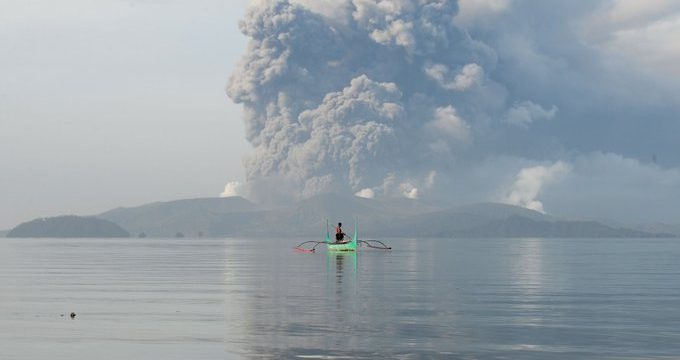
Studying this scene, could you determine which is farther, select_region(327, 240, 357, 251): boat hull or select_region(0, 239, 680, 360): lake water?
select_region(327, 240, 357, 251): boat hull

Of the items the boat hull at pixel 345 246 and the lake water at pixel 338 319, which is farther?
the boat hull at pixel 345 246

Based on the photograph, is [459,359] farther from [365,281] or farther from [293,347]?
[365,281]

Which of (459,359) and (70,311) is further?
(70,311)

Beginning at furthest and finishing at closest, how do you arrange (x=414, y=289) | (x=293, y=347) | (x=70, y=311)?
1. (x=414, y=289)
2. (x=70, y=311)
3. (x=293, y=347)

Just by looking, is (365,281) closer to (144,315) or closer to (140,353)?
(144,315)

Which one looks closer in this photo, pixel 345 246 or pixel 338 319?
pixel 338 319

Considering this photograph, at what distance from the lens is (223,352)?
33.0 meters

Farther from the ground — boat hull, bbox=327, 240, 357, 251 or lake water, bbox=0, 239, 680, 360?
boat hull, bbox=327, 240, 357, 251

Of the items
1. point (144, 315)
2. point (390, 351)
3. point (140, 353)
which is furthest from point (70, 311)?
point (390, 351)

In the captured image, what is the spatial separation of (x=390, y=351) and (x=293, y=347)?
11.1 ft

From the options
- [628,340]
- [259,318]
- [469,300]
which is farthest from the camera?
[469,300]

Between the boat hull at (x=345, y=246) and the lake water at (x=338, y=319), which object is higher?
the boat hull at (x=345, y=246)

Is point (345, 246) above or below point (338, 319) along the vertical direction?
above

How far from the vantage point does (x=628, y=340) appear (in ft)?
120
